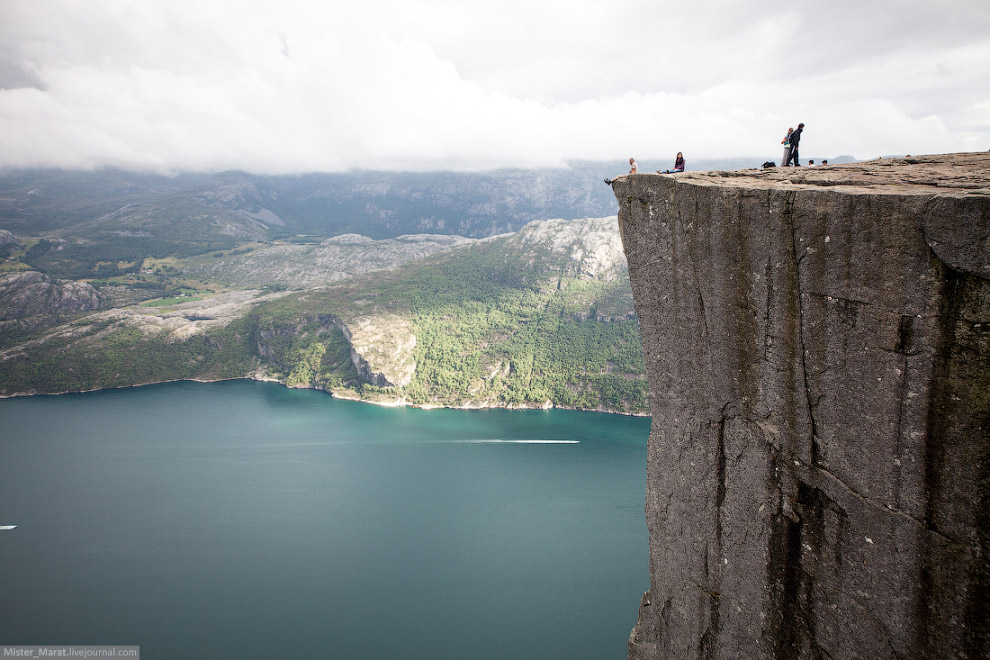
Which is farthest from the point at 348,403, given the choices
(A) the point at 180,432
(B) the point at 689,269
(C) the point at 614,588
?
(B) the point at 689,269

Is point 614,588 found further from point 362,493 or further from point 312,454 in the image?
point 312,454

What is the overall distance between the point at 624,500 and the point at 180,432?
224 ft

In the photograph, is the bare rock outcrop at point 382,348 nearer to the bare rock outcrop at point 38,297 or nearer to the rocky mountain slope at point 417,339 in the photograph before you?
the rocky mountain slope at point 417,339

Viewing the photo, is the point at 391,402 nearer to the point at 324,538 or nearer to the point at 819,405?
the point at 324,538

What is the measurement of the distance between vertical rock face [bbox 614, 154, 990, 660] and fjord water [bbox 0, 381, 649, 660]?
104 ft

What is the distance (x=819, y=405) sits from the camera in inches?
239

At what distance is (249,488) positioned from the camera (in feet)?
191

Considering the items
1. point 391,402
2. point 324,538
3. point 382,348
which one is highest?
point 382,348

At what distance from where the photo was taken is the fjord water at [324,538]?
3556 centimetres

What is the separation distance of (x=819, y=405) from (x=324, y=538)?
5017cm

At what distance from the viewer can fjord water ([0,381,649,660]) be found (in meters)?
35.6

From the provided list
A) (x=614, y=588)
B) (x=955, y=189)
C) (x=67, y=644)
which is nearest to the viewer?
(x=955, y=189)

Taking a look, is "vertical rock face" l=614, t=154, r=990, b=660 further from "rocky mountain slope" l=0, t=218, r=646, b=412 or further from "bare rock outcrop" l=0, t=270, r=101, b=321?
"bare rock outcrop" l=0, t=270, r=101, b=321

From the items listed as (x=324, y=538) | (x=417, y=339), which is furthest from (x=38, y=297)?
(x=324, y=538)
